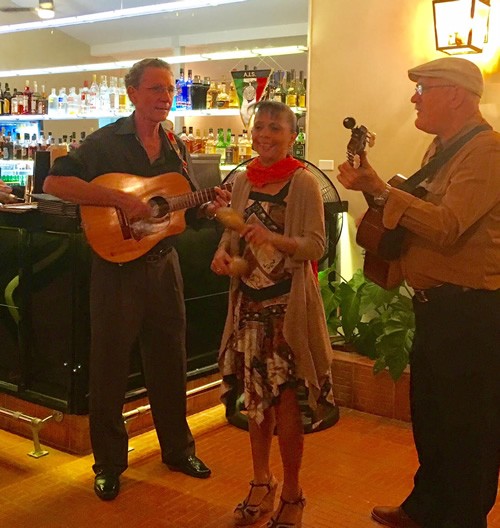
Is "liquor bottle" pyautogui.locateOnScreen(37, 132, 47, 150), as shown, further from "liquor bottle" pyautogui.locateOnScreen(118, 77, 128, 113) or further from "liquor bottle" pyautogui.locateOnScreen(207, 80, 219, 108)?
"liquor bottle" pyautogui.locateOnScreen(207, 80, 219, 108)

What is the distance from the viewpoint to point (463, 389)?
219 centimetres

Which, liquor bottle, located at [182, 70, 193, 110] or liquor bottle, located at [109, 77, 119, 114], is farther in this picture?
liquor bottle, located at [109, 77, 119, 114]

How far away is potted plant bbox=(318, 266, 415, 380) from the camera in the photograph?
3629 millimetres

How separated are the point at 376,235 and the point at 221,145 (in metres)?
3.24

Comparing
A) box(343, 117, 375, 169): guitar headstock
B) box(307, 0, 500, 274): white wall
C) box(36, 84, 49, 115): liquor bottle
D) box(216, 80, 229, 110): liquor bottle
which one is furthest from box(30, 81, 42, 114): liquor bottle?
box(343, 117, 375, 169): guitar headstock

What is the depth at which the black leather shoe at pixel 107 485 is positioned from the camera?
2.76m

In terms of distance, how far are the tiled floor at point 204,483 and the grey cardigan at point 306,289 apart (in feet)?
2.04

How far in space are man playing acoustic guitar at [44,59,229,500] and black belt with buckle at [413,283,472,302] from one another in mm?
896

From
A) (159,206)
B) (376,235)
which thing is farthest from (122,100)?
(376,235)

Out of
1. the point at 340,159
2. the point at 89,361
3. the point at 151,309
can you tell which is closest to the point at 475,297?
the point at 151,309

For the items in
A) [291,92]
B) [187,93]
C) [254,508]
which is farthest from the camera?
[187,93]

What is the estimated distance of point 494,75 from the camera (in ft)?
12.9

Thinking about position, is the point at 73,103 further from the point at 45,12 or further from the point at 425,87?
the point at 425,87

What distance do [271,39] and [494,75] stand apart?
208 centimetres
